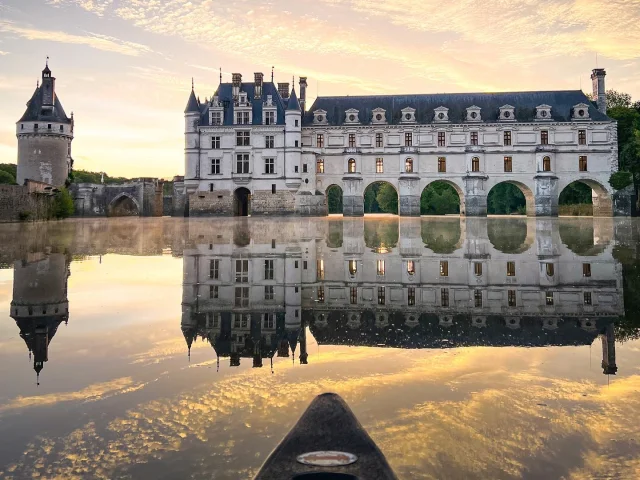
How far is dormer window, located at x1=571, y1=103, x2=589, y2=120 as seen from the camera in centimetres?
4997

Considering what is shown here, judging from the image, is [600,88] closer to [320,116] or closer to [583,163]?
[583,163]

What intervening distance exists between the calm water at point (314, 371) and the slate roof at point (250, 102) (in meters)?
45.4

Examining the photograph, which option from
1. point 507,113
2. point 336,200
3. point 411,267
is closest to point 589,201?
point 507,113

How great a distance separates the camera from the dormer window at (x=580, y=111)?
164 ft

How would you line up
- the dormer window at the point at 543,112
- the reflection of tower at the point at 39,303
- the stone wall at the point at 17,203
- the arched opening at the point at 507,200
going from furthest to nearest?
the arched opening at the point at 507,200 < the dormer window at the point at 543,112 < the stone wall at the point at 17,203 < the reflection of tower at the point at 39,303

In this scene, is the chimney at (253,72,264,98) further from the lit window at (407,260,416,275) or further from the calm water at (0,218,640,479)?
the calm water at (0,218,640,479)

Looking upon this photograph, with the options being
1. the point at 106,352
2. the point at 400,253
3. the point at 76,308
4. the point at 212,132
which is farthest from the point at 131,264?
the point at 212,132

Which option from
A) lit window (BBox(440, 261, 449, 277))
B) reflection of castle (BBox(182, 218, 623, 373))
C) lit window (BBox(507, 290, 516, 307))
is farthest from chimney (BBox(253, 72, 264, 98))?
lit window (BBox(507, 290, 516, 307))

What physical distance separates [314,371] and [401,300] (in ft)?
10.6

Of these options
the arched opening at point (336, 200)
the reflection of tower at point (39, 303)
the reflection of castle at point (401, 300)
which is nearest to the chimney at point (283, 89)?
the arched opening at point (336, 200)

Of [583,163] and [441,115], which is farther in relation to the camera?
[441,115]

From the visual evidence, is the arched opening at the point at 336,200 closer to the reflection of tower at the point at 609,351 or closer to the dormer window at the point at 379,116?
the dormer window at the point at 379,116

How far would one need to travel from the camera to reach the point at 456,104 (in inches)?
2077

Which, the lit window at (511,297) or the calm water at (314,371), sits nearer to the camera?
the calm water at (314,371)
